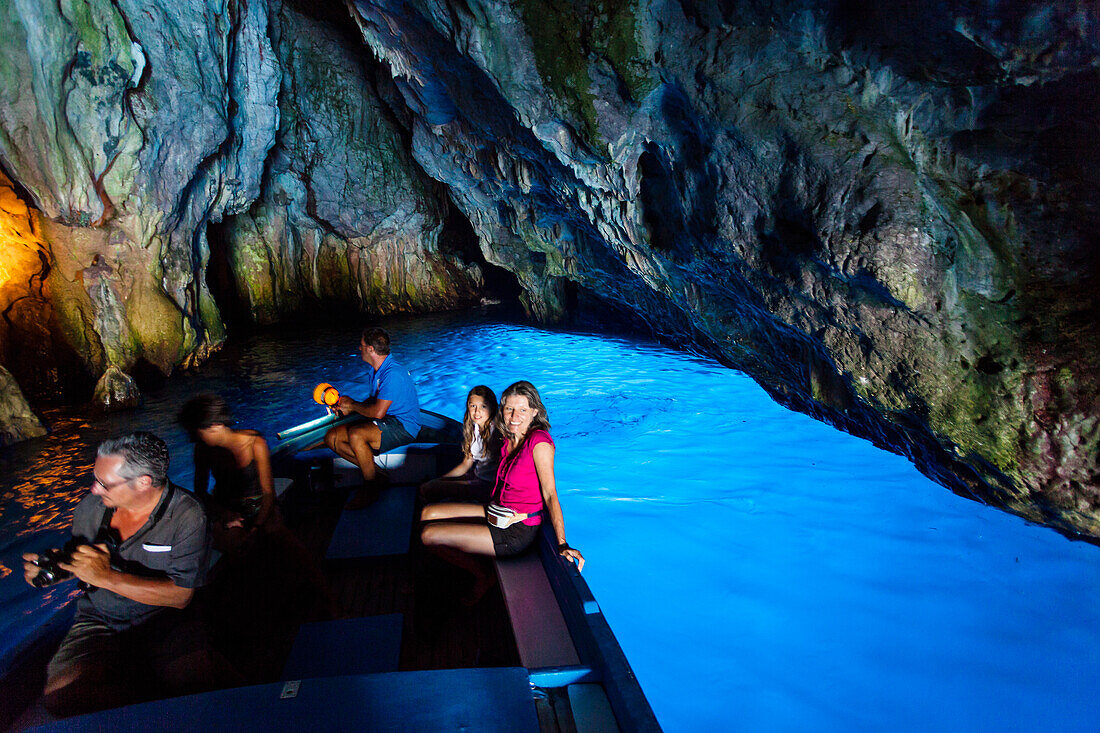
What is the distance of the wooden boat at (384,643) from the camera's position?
6.12ft

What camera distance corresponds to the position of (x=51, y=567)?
2.15 meters

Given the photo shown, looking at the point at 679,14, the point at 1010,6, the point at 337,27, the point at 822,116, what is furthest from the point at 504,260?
the point at 1010,6

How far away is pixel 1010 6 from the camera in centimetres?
298

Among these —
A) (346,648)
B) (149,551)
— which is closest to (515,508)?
(346,648)

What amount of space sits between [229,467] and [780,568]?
207 inches

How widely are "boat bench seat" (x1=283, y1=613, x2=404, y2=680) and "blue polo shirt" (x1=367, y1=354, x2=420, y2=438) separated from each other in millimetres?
2405

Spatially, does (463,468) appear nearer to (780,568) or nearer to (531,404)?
(531,404)

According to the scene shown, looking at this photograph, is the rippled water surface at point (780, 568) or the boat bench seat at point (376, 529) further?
the rippled water surface at point (780, 568)

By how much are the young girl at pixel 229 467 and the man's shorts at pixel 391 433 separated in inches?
57.7

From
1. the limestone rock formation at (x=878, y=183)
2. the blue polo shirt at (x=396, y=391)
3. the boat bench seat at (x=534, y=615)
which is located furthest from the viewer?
the blue polo shirt at (x=396, y=391)

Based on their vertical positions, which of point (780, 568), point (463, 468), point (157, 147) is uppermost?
point (157, 147)

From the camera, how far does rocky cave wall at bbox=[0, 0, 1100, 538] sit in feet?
11.6

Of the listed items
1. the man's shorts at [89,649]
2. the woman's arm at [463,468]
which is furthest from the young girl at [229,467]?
the woman's arm at [463,468]

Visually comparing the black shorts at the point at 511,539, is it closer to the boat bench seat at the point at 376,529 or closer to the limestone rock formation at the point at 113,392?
the boat bench seat at the point at 376,529
